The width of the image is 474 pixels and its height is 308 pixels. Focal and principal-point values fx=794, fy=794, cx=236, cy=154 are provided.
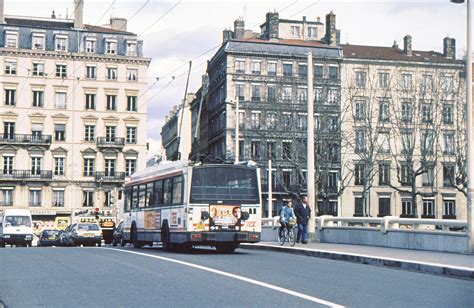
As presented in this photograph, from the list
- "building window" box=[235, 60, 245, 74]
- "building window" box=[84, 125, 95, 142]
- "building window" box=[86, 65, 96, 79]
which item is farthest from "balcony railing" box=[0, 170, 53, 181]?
"building window" box=[235, 60, 245, 74]

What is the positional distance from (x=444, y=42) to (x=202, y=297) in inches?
3338

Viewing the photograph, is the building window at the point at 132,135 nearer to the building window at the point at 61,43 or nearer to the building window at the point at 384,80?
the building window at the point at 61,43

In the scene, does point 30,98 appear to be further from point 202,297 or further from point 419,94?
point 202,297

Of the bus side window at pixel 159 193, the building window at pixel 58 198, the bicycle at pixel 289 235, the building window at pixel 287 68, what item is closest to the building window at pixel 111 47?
the building window at pixel 58 198

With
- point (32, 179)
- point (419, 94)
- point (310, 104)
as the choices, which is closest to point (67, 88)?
point (32, 179)

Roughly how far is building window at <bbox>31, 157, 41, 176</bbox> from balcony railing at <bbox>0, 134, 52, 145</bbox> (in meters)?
1.73

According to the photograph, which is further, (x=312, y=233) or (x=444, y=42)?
(x=444, y=42)

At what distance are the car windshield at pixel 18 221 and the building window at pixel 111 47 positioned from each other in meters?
36.9

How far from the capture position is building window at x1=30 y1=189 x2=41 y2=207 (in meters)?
83.7

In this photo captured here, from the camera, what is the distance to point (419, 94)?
64812 millimetres

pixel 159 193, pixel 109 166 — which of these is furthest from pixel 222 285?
pixel 109 166

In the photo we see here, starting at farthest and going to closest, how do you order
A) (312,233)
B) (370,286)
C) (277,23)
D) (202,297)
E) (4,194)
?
(277,23), (4,194), (312,233), (370,286), (202,297)

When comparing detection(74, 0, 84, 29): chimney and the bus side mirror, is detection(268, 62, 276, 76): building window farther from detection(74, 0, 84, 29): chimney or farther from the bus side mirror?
the bus side mirror

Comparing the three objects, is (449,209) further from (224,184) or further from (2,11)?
(224,184)
